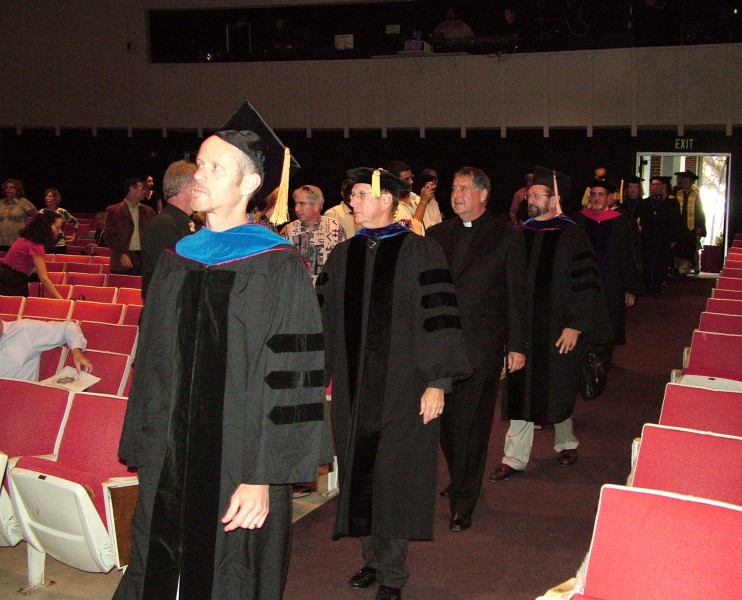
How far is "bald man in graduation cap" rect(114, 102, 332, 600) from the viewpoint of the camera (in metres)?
2.25

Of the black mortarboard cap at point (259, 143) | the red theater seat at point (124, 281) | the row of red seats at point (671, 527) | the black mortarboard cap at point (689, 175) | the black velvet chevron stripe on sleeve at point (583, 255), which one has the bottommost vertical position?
the row of red seats at point (671, 527)

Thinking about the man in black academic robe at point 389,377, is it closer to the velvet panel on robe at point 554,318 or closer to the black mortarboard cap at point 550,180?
the velvet panel on robe at point 554,318

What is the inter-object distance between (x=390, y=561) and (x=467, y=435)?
96cm

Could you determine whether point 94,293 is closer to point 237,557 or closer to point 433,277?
point 433,277

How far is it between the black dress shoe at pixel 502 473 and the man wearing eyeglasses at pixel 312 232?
4.94 ft

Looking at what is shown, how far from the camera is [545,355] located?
4.95 metres

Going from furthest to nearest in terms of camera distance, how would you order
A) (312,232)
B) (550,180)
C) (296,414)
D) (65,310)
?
(65,310)
(312,232)
(550,180)
(296,414)

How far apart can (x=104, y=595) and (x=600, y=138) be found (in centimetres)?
1250

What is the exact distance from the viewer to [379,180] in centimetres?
342

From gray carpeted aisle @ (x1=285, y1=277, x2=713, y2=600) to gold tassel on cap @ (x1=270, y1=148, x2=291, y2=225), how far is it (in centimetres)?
163

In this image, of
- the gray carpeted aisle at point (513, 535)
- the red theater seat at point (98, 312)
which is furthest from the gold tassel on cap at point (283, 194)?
the red theater seat at point (98, 312)

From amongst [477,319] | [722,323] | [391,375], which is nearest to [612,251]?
[722,323]

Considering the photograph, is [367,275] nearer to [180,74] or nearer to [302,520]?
[302,520]

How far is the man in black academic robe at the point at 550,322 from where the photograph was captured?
482 centimetres
